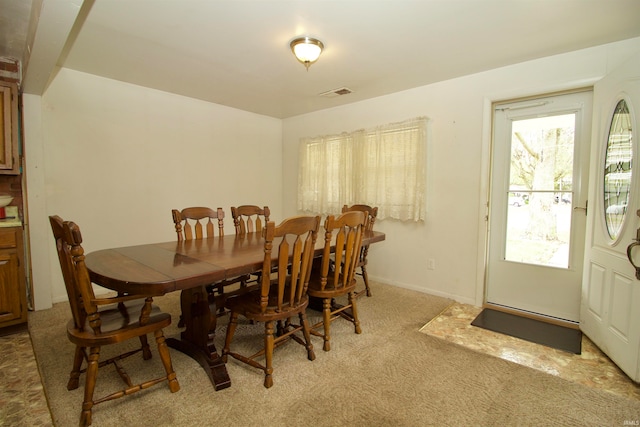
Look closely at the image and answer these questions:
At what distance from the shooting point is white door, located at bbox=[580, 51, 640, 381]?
1966 mm

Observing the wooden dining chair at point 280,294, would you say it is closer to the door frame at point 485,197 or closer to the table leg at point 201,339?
the table leg at point 201,339

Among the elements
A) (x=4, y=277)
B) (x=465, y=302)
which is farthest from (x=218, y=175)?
(x=465, y=302)

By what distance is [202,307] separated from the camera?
2027 millimetres

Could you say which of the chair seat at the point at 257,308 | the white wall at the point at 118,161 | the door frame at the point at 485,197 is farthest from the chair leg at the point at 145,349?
the door frame at the point at 485,197

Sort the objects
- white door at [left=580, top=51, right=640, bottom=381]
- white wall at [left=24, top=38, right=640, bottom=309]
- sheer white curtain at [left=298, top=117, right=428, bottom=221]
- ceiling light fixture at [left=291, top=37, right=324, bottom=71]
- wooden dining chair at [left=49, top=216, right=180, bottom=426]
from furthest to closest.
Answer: sheer white curtain at [left=298, top=117, right=428, bottom=221], white wall at [left=24, top=38, right=640, bottom=309], ceiling light fixture at [left=291, top=37, right=324, bottom=71], white door at [left=580, top=51, right=640, bottom=381], wooden dining chair at [left=49, top=216, right=180, bottom=426]

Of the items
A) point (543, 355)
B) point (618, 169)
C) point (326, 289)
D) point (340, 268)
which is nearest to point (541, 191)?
point (618, 169)

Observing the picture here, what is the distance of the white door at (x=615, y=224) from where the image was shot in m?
1.97

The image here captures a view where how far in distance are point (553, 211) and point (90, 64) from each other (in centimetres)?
457

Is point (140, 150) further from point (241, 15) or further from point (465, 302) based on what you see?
point (465, 302)

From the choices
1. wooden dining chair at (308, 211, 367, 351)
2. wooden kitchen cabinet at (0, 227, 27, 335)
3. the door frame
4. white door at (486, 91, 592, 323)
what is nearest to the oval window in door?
white door at (486, 91, 592, 323)

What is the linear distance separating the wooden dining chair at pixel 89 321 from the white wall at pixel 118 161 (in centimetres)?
186

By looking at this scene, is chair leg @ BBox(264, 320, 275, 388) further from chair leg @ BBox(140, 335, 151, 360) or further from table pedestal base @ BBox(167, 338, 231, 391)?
chair leg @ BBox(140, 335, 151, 360)

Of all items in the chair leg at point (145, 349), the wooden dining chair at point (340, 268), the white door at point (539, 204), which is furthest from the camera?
the white door at point (539, 204)

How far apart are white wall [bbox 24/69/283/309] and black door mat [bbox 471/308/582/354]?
3.43m
